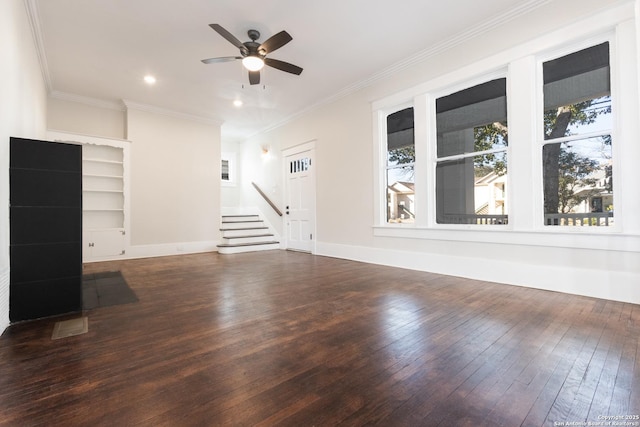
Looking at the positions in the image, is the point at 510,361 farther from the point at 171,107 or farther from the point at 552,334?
the point at 171,107

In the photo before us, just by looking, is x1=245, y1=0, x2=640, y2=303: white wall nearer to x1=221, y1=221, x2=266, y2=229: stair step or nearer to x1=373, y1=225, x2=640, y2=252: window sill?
x1=373, y1=225, x2=640, y2=252: window sill

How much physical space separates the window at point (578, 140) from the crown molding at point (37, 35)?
5.70m

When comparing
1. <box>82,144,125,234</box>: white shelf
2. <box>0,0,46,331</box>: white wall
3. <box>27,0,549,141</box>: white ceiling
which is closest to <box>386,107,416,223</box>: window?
<box>27,0,549,141</box>: white ceiling

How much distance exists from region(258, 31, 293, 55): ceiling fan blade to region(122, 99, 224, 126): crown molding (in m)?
3.80

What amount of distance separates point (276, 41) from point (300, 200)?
3.73m

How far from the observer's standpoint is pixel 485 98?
3.78m

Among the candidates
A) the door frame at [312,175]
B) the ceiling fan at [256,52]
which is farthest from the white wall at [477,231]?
the ceiling fan at [256,52]

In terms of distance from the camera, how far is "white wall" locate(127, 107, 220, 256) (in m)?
5.99

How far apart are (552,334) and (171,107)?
707cm

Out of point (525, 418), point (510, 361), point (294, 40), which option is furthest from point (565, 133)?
point (294, 40)

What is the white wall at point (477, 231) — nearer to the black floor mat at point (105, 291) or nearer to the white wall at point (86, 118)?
the black floor mat at point (105, 291)

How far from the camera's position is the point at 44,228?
245cm

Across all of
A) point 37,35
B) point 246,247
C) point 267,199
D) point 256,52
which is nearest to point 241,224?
point 267,199

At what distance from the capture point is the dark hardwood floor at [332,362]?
125 centimetres
